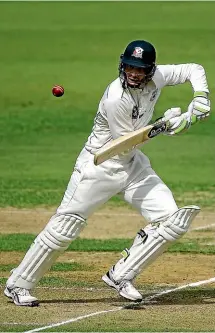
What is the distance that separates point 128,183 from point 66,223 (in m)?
0.56

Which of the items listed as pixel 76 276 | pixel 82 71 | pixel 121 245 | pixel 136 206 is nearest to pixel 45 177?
pixel 121 245

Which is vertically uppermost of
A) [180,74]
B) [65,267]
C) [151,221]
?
[180,74]

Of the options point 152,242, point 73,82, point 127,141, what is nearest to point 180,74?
point 127,141

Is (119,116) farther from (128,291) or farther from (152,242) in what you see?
(128,291)

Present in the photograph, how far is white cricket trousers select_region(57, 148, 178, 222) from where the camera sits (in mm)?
9320

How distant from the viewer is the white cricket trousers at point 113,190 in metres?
9.32

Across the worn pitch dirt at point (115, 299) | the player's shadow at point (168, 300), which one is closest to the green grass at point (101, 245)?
the worn pitch dirt at point (115, 299)

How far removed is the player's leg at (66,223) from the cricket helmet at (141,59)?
75 centimetres

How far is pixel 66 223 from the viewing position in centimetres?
927

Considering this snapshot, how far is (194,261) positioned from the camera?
37.7 ft

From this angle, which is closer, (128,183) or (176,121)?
(176,121)

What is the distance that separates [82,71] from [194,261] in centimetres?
1500

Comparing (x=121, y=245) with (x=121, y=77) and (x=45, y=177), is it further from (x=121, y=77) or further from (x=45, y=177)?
(x=45, y=177)

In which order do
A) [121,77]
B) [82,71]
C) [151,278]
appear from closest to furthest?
[121,77] → [151,278] → [82,71]
